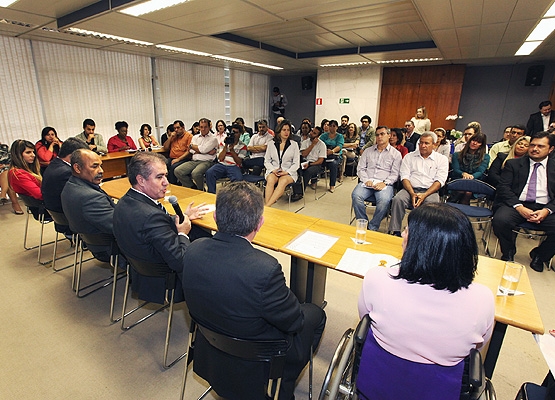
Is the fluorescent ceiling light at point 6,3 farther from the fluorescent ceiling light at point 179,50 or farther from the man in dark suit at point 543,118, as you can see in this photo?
the man in dark suit at point 543,118

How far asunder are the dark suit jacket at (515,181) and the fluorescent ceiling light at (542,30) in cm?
215

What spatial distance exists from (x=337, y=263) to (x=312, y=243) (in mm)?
308

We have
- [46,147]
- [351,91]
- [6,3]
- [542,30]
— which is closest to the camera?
[6,3]

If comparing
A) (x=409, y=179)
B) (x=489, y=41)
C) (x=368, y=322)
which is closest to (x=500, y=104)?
(x=489, y=41)

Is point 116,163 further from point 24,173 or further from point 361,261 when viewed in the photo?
point 361,261

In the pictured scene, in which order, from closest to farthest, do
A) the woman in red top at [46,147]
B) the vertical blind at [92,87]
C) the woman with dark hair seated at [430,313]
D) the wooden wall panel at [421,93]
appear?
the woman with dark hair seated at [430,313] → the woman in red top at [46,147] → the vertical blind at [92,87] → the wooden wall panel at [421,93]

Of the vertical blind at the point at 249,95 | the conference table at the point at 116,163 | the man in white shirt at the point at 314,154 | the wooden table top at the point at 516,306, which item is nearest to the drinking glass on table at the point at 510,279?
the wooden table top at the point at 516,306

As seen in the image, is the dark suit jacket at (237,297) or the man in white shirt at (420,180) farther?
the man in white shirt at (420,180)

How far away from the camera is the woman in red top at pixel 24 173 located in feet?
10.1

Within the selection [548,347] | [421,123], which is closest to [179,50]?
[421,123]

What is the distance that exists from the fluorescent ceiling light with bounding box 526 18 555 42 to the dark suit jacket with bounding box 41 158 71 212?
5.93m

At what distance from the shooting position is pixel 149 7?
11.7ft

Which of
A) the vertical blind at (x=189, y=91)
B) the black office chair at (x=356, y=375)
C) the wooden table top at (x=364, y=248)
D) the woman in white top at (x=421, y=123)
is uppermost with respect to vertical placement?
the vertical blind at (x=189, y=91)

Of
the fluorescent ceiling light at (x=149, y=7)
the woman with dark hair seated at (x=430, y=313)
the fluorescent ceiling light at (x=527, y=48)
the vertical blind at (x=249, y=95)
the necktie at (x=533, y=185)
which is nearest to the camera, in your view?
the woman with dark hair seated at (x=430, y=313)
